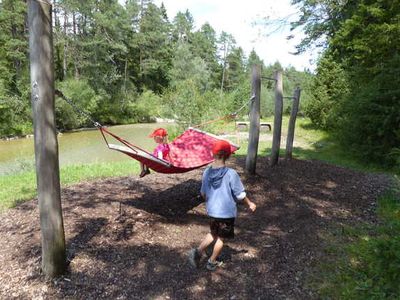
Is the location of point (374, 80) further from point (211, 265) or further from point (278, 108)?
point (211, 265)

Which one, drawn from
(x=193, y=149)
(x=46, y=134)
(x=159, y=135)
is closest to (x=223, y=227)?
(x=46, y=134)

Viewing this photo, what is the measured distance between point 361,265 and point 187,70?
38.7 m

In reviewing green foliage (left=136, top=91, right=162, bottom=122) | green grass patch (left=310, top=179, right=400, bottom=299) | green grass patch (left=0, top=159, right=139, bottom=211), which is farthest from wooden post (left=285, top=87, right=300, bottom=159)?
green foliage (left=136, top=91, right=162, bottom=122)

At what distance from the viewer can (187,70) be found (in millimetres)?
40594

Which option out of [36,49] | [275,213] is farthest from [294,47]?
[36,49]

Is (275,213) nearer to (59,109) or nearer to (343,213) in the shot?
(343,213)

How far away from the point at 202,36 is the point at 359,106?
45.7 m

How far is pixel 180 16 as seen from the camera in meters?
51.7

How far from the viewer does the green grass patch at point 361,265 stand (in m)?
2.44

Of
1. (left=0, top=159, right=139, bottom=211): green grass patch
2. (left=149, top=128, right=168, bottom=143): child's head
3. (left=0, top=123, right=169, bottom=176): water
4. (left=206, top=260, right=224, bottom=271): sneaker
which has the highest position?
(left=149, top=128, right=168, bottom=143): child's head

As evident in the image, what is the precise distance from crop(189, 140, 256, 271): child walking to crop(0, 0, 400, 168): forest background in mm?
1429

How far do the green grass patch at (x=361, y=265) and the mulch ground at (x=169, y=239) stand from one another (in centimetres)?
14

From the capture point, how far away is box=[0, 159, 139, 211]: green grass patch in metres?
5.72

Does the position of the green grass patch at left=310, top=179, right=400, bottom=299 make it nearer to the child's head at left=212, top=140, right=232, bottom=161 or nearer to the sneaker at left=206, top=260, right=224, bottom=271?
the sneaker at left=206, top=260, right=224, bottom=271
